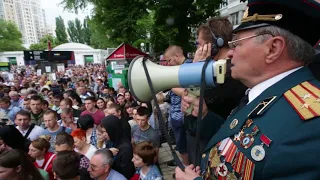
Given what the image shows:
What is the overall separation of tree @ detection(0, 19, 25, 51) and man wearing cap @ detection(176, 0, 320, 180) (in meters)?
73.2

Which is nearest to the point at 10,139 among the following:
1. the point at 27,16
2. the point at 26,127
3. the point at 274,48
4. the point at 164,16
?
the point at 26,127

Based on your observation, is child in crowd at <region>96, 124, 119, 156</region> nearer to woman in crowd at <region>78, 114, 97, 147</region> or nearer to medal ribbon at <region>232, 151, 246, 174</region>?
woman in crowd at <region>78, 114, 97, 147</region>

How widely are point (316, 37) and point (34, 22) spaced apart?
171 m

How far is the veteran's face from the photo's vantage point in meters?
1.04

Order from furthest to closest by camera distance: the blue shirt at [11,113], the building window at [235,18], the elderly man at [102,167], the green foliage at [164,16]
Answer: the building window at [235,18], the green foliage at [164,16], the blue shirt at [11,113], the elderly man at [102,167]

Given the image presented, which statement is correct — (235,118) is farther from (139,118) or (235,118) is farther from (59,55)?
(59,55)

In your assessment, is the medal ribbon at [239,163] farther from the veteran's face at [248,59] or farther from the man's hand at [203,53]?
the man's hand at [203,53]

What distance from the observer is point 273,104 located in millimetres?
924

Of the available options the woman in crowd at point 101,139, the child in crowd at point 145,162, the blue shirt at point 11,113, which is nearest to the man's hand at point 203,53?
the child in crowd at point 145,162

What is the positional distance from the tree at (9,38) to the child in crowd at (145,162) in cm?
7144

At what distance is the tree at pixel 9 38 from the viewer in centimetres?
6017

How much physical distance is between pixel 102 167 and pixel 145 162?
0.58m

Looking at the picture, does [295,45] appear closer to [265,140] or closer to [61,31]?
[265,140]

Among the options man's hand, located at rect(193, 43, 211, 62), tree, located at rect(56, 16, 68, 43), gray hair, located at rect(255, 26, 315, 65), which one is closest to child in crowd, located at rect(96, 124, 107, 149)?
man's hand, located at rect(193, 43, 211, 62)
